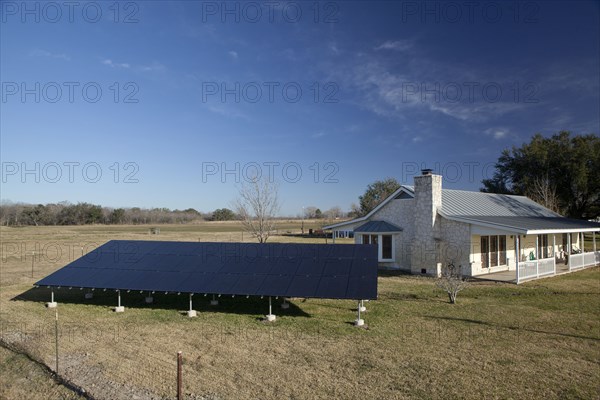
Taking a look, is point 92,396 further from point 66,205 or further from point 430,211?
point 66,205

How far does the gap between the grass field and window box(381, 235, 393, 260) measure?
9290 millimetres

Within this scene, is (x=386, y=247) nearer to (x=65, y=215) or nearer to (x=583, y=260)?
(x=583, y=260)

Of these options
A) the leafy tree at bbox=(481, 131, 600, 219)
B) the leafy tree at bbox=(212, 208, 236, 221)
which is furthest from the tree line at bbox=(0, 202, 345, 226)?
the leafy tree at bbox=(481, 131, 600, 219)

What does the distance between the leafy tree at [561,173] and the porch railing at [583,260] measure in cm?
1689

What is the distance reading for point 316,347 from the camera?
8.89m

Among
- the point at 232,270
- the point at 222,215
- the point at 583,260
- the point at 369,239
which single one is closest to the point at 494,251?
the point at 583,260

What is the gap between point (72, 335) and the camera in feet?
32.1

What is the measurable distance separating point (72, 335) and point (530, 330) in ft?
37.9

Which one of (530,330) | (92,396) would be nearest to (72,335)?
(92,396)

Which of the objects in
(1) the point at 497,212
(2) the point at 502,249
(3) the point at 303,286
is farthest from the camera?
(1) the point at 497,212

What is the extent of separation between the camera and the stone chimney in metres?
21.4

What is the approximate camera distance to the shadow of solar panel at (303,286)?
10633mm

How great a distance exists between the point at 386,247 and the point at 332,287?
1420cm

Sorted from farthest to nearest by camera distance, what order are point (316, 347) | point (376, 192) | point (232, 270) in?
point (376, 192)
point (232, 270)
point (316, 347)
